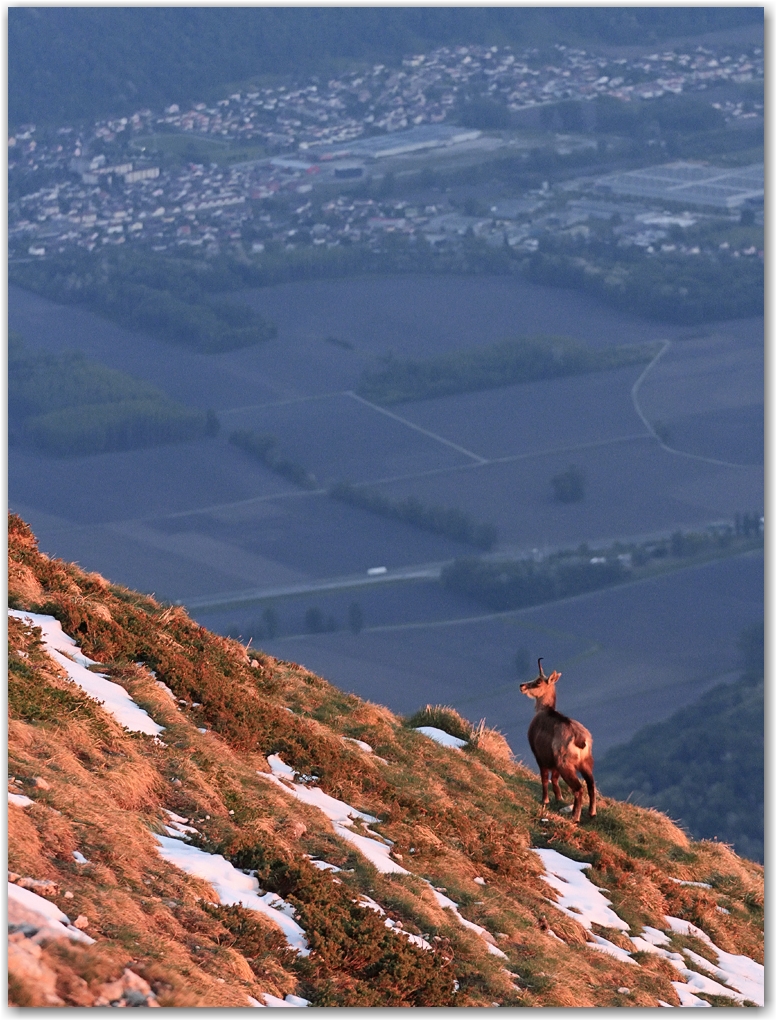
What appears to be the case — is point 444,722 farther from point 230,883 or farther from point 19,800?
point 19,800

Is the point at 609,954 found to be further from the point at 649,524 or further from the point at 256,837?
the point at 649,524

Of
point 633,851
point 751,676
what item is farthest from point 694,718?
point 633,851

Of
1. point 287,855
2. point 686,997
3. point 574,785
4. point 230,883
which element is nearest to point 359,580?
point 574,785

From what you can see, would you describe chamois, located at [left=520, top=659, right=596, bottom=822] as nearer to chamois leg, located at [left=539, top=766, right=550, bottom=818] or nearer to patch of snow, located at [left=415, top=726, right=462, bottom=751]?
chamois leg, located at [left=539, top=766, right=550, bottom=818]

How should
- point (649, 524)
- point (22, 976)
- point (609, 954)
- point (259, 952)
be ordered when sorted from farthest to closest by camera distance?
point (649, 524)
point (609, 954)
point (259, 952)
point (22, 976)

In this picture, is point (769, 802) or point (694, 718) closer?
point (769, 802)

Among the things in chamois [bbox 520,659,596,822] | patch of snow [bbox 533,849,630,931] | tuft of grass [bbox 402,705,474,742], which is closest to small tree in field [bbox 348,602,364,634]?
tuft of grass [bbox 402,705,474,742]

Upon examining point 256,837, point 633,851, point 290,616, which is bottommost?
point 290,616
